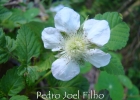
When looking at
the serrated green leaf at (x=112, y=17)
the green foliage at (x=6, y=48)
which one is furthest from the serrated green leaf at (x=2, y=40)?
the serrated green leaf at (x=112, y=17)

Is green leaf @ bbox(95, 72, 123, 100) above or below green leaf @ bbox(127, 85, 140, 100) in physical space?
above

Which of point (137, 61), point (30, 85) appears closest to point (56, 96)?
point (30, 85)

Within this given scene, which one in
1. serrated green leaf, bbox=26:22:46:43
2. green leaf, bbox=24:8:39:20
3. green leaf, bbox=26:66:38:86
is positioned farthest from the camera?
green leaf, bbox=24:8:39:20

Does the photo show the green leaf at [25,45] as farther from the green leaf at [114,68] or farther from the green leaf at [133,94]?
the green leaf at [133,94]

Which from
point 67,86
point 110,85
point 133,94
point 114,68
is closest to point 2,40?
point 67,86

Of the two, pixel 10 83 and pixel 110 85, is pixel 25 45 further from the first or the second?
pixel 110 85

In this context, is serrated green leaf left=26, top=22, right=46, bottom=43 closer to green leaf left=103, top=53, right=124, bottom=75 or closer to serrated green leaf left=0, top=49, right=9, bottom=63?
serrated green leaf left=0, top=49, right=9, bottom=63

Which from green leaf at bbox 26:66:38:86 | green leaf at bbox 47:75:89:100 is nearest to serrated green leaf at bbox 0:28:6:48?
green leaf at bbox 26:66:38:86
